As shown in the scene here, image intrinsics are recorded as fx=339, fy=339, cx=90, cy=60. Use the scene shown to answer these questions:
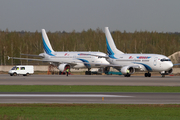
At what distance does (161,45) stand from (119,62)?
82344 mm

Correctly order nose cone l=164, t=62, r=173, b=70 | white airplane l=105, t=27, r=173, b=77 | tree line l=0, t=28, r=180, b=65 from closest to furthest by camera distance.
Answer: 1. nose cone l=164, t=62, r=173, b=70
2. white airplane l=105, t=27, r=173, b=77
3. tree line l=0, t=28, r=180, b=65

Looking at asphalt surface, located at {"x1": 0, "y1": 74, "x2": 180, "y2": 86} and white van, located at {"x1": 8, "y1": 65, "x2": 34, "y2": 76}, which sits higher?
white van, located at {"x1": 8, "y1": 65, "x2": 34, "y2": 76}

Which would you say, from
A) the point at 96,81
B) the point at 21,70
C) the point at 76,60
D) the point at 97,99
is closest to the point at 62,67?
the point at 76,60

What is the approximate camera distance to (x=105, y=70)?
229 feet
